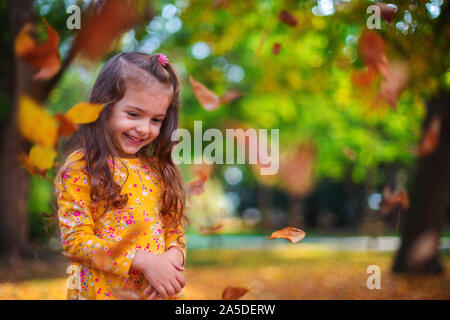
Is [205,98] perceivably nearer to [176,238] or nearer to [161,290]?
[176,238]

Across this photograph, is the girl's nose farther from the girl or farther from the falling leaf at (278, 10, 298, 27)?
the falling leaf at (278, 10, 298, 27)

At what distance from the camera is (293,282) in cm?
622

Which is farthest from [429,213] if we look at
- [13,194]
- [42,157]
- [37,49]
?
[13,194]

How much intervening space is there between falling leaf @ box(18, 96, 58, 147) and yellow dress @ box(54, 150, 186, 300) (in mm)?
534

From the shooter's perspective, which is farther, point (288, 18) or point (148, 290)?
point (288, 18)

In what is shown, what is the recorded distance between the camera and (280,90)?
7824 millimetres

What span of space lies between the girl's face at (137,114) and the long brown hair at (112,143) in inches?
1.2

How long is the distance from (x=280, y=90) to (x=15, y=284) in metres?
5.16

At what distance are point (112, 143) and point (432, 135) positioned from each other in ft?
19.7

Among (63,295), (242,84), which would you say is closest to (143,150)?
(63,295)

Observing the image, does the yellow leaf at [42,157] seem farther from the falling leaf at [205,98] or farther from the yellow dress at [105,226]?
the falling leaf at [205,98]

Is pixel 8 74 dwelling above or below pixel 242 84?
below

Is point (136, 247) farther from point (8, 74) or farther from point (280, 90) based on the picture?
point (8, 74)
